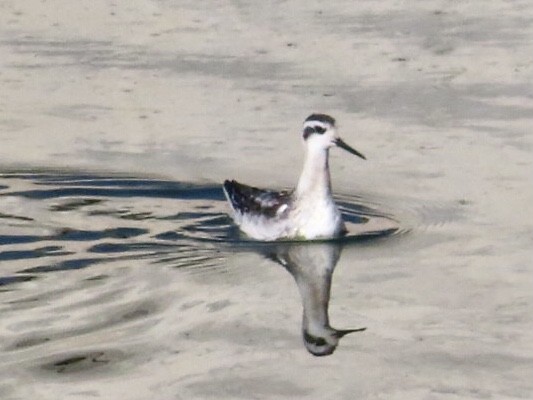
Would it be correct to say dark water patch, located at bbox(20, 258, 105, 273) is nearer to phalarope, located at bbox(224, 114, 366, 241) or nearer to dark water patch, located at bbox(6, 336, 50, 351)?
phalarope, located at bbox(224, 114, 366, 241)

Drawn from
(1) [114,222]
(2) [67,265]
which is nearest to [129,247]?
(2) [67,265]

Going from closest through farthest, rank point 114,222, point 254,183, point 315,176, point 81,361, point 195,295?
point 81,361 → point 195,295 → point 315,176 → point 114,222 → point 254,183

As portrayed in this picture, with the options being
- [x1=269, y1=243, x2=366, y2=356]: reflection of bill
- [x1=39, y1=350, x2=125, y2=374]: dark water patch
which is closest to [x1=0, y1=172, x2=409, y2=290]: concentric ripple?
[x1=269, y1=243, x2=366, y2=356]: reflection of bill

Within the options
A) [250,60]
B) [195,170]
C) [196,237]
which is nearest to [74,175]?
[195,170]

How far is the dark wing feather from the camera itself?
15422mm

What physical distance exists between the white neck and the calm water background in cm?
50

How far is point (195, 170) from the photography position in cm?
1728

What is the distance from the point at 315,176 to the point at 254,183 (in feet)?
5.18

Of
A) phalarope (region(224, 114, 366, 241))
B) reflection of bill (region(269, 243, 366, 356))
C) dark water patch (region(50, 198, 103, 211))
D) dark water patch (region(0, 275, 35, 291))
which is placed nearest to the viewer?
reflection of bill (region(269, 243, 366, 356))

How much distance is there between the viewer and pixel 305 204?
1541 centimetres

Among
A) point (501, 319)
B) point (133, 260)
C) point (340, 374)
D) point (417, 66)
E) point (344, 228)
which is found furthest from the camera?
point (417, 66)

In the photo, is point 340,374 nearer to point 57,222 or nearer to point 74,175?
point 57,222

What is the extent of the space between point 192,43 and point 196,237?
7172 millimetres

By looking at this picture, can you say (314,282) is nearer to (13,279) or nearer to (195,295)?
(195,295)
